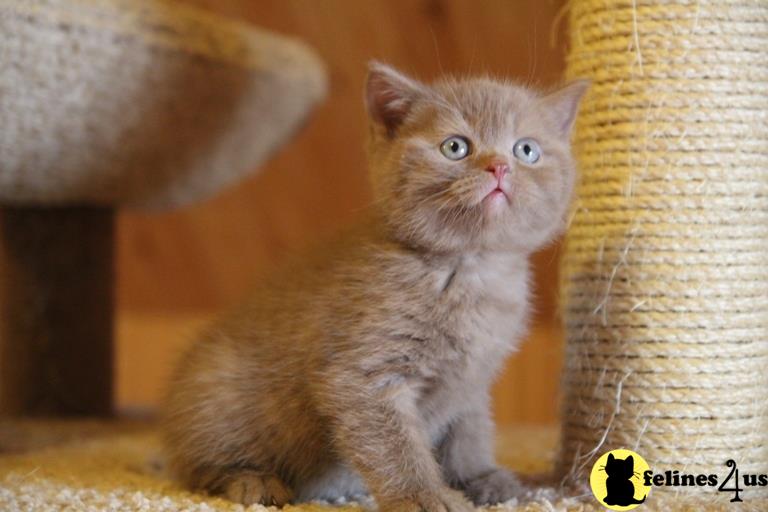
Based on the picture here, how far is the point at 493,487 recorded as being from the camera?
3.90 ft

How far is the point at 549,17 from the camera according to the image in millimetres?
2016

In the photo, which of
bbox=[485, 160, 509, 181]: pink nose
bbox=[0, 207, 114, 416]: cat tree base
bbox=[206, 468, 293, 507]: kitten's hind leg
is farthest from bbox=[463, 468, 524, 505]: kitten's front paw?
bbox=[0, 207, 114, 416]: cat tree base

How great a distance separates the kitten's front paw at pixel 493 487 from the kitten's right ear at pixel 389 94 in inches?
18.3

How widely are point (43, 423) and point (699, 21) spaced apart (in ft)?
4.60

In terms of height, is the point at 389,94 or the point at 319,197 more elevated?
the point at 389,94

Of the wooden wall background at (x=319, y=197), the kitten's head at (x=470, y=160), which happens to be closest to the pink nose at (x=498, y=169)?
the kitten's head at (x=470, y=160)

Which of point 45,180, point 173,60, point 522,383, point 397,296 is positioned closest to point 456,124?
point 397,296

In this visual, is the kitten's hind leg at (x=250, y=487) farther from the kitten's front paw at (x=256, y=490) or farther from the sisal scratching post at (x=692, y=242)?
the sisal scratching post at (x=692, y=242)

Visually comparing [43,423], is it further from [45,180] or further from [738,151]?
[738,151]

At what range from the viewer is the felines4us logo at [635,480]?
3.59 ft

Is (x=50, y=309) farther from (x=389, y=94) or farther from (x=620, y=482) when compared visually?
(x=620, y=482)

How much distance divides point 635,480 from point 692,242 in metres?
0.30

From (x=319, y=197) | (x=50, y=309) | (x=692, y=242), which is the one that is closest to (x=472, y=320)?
(x=692, y=242)

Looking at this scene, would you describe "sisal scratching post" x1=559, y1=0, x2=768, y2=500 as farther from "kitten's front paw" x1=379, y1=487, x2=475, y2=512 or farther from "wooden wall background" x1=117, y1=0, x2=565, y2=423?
"wooden wall background" x1=117, y1=0, x2=565, y2=423
